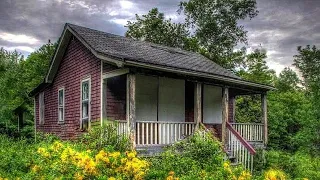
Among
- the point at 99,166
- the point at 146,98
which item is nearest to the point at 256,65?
the point at 146,98

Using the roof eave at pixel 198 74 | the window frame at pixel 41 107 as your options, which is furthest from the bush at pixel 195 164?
the window frame at pixel 41 107

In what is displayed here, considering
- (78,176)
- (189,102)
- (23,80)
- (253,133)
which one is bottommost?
(253,133)

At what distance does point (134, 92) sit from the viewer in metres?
11.2

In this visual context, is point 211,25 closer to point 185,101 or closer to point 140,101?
point 185,101

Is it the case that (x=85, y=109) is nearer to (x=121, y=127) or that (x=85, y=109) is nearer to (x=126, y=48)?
(x=126, y=48)

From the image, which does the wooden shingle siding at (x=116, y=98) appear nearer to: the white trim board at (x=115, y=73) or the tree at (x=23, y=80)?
the white trim board at (x=115, y=73)

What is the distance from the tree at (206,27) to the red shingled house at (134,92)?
16.1 metres

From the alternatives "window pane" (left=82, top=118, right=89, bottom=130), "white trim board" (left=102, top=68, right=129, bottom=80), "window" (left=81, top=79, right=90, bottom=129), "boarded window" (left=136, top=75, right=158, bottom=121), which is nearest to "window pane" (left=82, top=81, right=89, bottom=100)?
"window" (left=81, top=79, right=90, bottom=129)

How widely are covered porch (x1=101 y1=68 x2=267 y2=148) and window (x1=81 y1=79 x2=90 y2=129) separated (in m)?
1.10

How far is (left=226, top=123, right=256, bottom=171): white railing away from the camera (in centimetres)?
1309

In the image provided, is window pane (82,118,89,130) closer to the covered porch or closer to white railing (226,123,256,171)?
the covered porch

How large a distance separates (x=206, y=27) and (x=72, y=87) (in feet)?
66.8

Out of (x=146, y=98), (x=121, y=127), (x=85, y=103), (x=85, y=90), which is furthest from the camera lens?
(x=85, y=90)

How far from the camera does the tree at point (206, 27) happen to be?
33.8 meters
